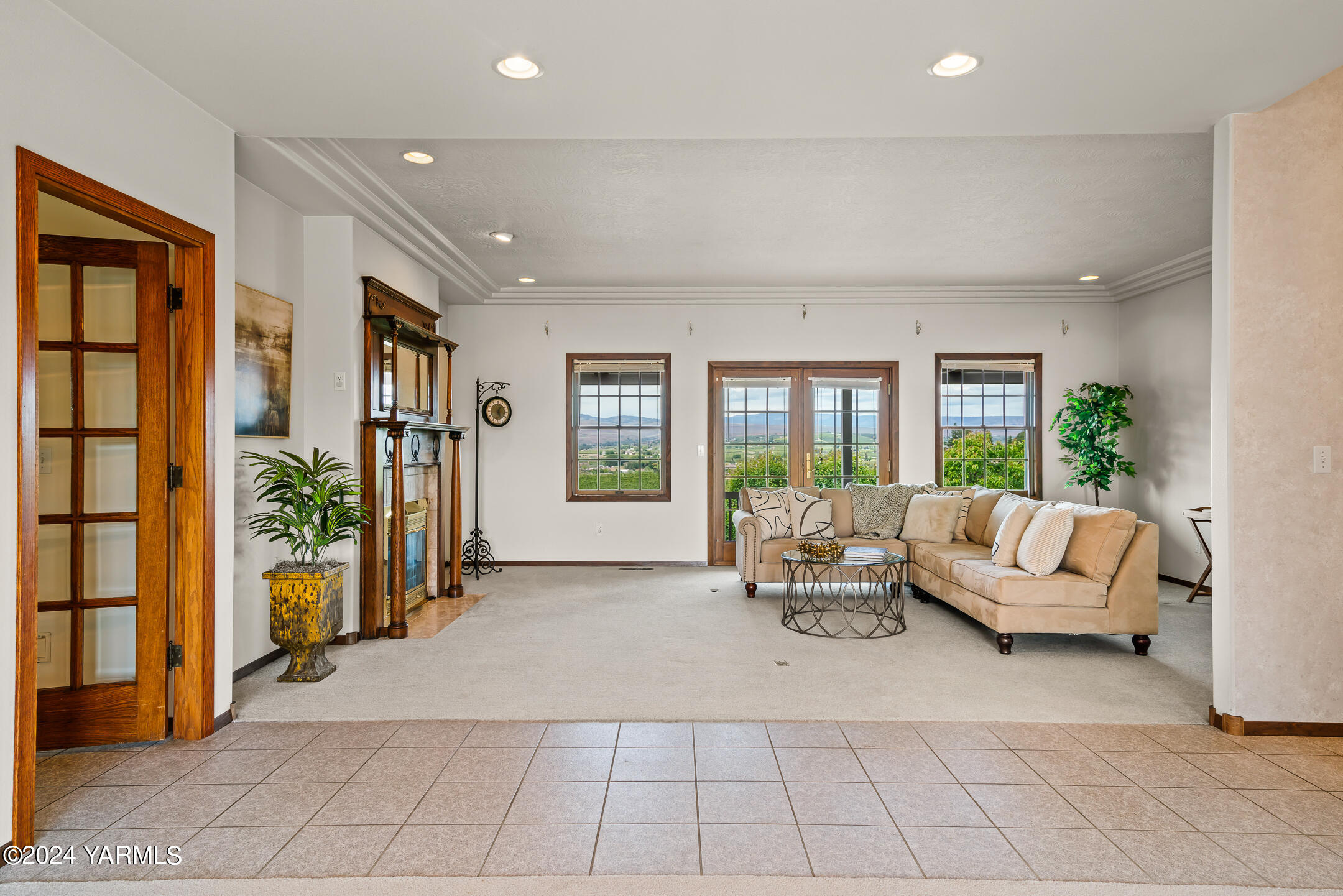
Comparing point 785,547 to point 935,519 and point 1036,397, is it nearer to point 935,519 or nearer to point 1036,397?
point 935,519

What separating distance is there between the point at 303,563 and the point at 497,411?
3.59 metres

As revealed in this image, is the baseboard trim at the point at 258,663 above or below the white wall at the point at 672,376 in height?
below

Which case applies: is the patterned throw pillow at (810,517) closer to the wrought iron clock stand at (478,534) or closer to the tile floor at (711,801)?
the wrought iron clock stand at (478,534)

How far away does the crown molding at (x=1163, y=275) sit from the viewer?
5.84 metres

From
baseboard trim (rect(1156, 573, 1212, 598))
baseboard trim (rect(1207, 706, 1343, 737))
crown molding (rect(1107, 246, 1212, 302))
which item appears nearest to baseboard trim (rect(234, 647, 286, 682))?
baseboard trim (rect(1207, 706, 1343, 737))

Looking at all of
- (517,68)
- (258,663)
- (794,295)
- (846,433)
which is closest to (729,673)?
(258,663)

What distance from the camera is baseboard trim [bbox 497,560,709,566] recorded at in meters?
7.17

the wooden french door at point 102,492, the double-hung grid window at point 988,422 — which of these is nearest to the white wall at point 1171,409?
the double-hung grid window at point 988,422

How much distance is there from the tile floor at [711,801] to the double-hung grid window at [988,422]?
435cm

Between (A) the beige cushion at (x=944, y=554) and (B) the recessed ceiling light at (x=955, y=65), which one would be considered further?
(A) the beige cushion at (x=944, y=554)

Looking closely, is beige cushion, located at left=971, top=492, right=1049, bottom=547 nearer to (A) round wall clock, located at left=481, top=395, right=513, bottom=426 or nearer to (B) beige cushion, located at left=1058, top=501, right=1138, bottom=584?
(B) beige cushion, located at left=1058, top=501, right=1138, bottom=584

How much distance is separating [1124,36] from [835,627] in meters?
3.53

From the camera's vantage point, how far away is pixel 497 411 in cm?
716

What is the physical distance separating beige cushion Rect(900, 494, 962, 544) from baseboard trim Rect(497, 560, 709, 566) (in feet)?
6.95
